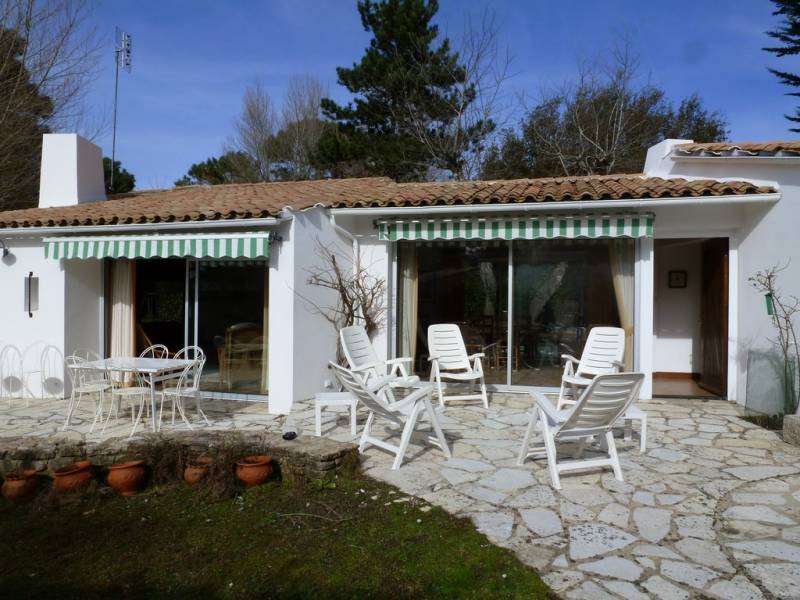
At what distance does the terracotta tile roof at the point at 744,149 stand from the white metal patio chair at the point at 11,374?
1475cm

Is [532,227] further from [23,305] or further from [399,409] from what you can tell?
[23,305]

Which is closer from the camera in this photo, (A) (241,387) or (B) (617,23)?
(A) (241,387)

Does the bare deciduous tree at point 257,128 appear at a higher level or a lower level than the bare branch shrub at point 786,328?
higher

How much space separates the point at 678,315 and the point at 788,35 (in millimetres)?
19262

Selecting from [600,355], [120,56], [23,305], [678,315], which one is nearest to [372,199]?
[600,355]

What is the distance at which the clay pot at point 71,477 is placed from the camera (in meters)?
7.05

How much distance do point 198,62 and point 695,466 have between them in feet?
72.4

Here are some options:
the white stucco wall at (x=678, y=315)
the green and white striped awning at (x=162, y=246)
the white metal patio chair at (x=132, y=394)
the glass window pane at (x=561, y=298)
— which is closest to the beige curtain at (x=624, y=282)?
the glass window pane at (x=561, y=298)

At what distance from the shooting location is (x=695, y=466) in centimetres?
762

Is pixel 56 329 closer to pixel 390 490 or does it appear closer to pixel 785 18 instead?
pixel 390 490

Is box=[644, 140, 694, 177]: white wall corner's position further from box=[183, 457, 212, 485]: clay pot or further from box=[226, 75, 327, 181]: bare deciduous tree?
box=[226, 75, 327, 181]: bare deciduous tree

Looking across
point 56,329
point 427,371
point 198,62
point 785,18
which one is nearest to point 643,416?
point 427,371

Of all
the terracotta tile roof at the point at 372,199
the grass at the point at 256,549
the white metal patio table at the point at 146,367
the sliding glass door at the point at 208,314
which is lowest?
the grass at the point at 256,549

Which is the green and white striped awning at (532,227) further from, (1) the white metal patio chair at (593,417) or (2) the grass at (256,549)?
(2) the grass at (256,549)
